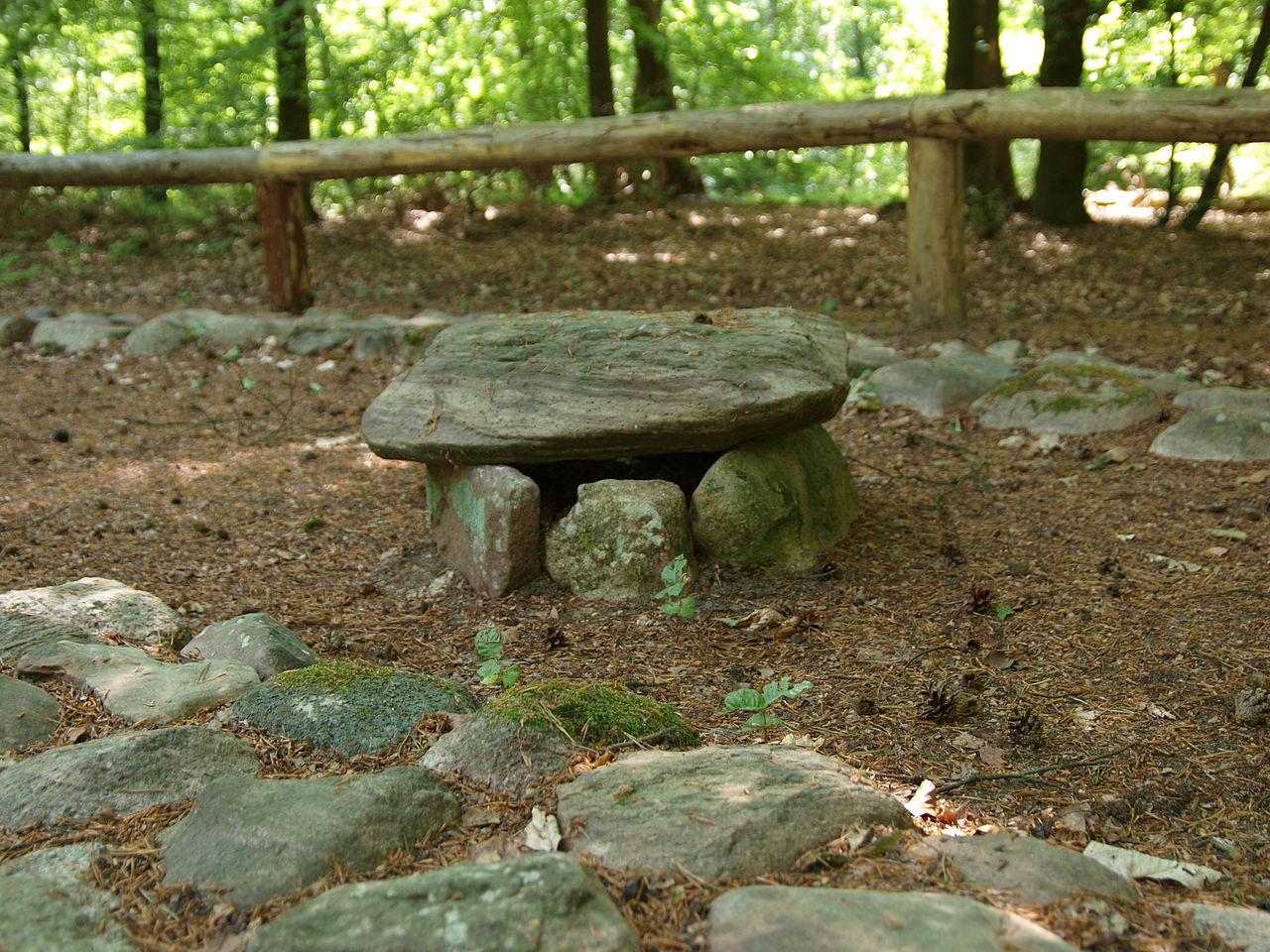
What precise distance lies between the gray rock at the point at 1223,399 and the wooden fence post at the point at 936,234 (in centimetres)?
206

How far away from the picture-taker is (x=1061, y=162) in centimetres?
1073

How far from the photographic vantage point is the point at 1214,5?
30.9 feet

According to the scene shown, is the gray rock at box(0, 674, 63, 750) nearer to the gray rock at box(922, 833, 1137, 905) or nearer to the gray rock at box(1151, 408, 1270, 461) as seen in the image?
the gray rock at box(922, 833, 1137, 905)

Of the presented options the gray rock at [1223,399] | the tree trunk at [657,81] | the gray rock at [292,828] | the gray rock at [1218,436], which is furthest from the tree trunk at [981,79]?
the gray rock at [292,828]

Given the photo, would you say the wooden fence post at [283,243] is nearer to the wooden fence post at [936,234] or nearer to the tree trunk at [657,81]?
the tree trunk at [657,81]

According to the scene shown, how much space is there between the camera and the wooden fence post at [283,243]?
28.9ft

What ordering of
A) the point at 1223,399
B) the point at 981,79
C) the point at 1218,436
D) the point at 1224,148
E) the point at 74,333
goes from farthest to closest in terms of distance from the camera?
1. the point at 981,79
2. the point at 1224,148
3. the point at 74,333
4. the point at 1223,399
5. the point at 1218,436

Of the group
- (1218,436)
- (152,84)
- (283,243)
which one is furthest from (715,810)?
(152,84)

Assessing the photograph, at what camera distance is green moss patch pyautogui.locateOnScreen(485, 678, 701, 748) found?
2617 mm

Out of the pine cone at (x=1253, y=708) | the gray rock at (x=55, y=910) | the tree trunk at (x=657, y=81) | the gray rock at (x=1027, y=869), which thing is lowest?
the pine cone at (x=1253, y=708)

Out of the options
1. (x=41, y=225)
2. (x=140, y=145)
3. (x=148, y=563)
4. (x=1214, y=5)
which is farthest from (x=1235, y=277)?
(x=41, y=225)

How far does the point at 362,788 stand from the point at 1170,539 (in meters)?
3.55

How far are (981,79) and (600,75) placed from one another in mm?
4256

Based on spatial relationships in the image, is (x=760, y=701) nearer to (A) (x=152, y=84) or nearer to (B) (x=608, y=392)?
(B) (x=608, y=392)
